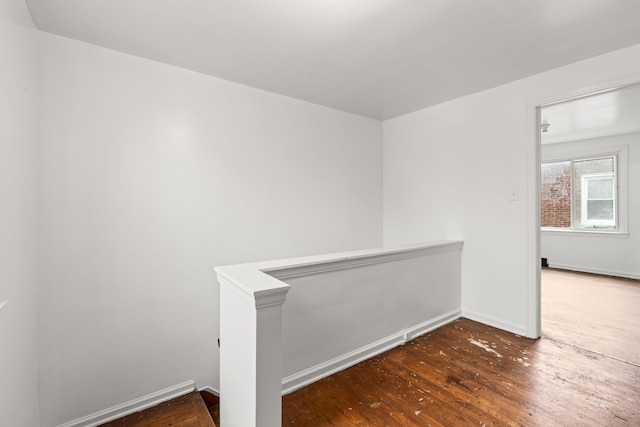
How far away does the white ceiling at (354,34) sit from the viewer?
1.78 metres

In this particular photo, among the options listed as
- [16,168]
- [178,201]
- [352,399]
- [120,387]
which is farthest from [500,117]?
[120,387]

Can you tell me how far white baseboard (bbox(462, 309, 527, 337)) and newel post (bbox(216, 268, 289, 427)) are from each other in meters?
2.60

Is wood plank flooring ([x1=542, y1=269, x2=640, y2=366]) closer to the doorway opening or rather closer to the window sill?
the doorway opening

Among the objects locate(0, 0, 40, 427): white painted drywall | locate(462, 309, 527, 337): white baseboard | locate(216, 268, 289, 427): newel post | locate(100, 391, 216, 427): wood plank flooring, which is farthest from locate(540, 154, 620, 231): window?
locate(0, 0, 40, 427): white painted drywall

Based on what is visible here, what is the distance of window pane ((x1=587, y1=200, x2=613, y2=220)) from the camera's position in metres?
5.36

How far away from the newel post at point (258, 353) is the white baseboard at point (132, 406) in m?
1.30

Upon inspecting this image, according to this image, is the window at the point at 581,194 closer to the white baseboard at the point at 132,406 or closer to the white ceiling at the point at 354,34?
the white ceiling at the point at 354,34

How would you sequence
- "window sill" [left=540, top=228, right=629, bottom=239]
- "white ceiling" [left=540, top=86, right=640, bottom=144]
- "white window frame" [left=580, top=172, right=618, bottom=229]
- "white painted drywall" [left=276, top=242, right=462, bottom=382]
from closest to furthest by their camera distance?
"white painted drywall" [left=276, top=242, right=462, bottom=382], "white ceiling" [left=540, top=86, right=640, bottom=144], "window sill" [left=540, top=228, right=629, bottom=239], "white window frame" [left=580, top=172, right=618, bottom=229]

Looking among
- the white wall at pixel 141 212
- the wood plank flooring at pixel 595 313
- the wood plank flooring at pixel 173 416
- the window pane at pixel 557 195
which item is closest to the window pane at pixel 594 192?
Result: the window pane at pixel 557 195

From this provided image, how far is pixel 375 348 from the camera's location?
2463 mm

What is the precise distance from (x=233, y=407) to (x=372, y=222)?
2973 mm

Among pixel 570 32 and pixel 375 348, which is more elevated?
pixel 570 32

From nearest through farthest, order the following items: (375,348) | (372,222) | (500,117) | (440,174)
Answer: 1. (375,348)
2. (500,117)
3. (440,174)
4. (372,222)

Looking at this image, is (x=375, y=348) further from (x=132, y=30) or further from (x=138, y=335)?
(x=132, y=30)
